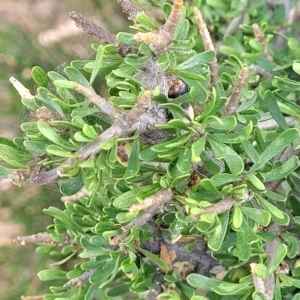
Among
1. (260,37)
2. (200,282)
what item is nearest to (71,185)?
(200,282)

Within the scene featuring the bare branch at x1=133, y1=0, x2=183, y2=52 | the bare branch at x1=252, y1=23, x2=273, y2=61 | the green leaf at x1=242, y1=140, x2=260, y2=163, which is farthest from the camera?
the bare branch at x1=252, y1=23, x2=273, y2=61

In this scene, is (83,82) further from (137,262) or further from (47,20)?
(47,20)

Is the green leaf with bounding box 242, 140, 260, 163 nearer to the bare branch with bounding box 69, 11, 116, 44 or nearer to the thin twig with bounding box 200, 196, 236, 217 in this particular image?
the thin twig with bounding box 200, 196, 236, 217

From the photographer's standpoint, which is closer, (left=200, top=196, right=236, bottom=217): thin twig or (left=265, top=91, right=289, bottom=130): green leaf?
(left=200, top=196, right=236, bottom=217): thin twig

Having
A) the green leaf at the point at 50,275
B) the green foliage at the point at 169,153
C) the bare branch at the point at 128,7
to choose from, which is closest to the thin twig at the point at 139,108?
the green foliage at the point at 169,153

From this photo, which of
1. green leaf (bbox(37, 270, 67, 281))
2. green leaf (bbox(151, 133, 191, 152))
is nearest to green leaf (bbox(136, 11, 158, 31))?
green leaf (bbox(151, 133, 191, 152))

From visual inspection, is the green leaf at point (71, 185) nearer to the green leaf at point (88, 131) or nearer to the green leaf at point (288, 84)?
the green leaf at point (88, 131)
